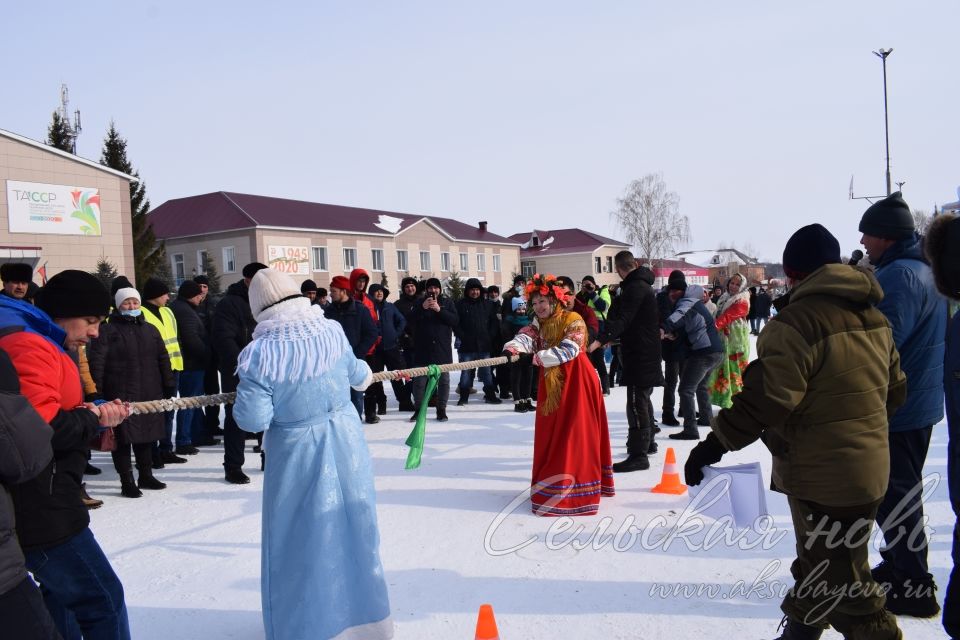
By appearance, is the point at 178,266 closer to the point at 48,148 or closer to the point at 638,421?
the point at 48,148

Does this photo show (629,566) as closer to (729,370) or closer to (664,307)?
(729,370)

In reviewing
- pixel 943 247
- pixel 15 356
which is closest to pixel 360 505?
pixel 15 356

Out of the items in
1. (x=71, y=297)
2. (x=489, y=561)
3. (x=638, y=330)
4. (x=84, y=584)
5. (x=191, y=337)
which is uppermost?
(x=71, y=297)

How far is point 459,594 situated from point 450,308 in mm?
6360

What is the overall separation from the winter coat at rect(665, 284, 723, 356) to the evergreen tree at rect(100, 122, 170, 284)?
29924 mm

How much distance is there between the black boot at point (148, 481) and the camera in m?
6.15

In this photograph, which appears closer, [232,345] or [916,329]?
[916,329]

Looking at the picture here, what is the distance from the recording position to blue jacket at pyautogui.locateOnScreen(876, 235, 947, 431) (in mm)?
3336

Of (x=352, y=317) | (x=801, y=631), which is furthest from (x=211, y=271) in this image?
(x=801, y=631)

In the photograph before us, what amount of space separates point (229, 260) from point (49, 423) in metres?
36.8

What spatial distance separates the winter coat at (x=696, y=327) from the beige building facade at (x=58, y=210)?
20.6 metres

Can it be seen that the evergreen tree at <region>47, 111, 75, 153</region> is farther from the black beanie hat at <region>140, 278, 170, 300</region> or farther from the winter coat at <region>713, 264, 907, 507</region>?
the winter coat at <region>713, 264, 907, 507</region>

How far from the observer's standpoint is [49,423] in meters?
2.28

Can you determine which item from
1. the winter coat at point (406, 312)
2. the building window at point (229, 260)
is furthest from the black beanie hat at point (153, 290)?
the building window at point (229, 260)
